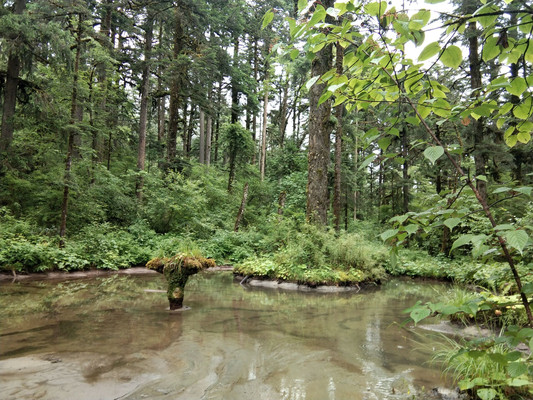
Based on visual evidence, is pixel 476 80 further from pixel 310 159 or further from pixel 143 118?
pixel 143 118

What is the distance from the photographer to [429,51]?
137 centimetres

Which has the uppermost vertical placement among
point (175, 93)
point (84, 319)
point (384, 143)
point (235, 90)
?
point (235, 90)

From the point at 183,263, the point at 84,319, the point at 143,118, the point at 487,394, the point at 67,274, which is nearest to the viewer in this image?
the point at 487,394

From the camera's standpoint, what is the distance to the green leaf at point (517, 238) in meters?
1.18

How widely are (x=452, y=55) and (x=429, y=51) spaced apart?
0.34 ft

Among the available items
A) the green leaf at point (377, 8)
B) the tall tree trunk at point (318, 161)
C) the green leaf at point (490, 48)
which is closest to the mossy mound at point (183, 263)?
the tall tree trunk at point (318, 161)

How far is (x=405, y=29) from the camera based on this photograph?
1.29m

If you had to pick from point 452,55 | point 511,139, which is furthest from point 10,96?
point 511,139

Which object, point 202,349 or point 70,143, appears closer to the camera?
point 202,349

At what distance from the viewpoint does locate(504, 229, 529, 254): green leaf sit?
1183 millimetres

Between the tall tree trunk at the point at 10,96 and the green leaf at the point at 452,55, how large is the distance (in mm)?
15266

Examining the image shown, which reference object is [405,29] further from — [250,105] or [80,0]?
[250,105]

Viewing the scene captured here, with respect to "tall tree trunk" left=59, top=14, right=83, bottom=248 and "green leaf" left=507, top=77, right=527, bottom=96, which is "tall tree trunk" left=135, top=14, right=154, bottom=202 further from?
"green leaf" left=507, top=77, right=527, bottom=96

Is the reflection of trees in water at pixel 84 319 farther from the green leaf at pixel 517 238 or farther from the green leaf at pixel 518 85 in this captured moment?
the green leaf at pixel 518 85
